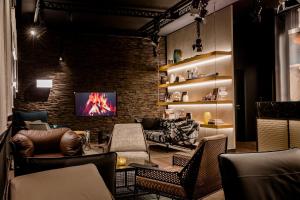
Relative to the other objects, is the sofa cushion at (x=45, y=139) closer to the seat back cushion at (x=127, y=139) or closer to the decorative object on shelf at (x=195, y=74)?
the seat back cushion at (x=127, y=139)

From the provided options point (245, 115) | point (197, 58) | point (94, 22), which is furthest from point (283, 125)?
point (94, 22)

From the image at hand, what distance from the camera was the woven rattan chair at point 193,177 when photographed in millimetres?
2908

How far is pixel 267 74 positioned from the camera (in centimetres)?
964

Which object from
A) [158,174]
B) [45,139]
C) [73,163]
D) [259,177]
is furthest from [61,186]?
[45,139]

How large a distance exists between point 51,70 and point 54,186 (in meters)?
8.30

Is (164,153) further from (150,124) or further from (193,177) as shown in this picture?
(193,177)

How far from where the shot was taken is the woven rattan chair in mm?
2908

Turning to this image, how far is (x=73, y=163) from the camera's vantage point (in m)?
1.68

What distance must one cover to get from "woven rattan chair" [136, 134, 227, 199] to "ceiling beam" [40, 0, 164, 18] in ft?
17.7

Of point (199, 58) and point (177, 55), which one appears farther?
point (177, 55)

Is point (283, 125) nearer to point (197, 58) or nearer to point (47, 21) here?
point (197, 58)

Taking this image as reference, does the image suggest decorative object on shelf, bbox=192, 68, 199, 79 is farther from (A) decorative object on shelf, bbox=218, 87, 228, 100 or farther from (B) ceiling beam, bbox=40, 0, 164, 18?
(B) ceiling beam, bbox=40, 0, 164, 18

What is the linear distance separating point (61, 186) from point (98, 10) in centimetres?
698

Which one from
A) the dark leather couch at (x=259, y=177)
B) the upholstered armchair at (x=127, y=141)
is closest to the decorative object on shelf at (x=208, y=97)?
the upholstered armchair at (x=127, y=141)
